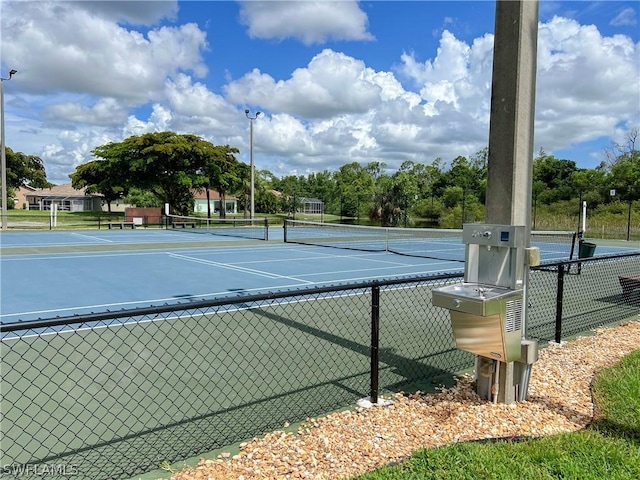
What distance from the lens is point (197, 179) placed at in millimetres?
41531

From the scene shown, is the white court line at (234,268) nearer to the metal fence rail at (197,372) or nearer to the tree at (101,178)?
the metal fence rail at (197,372)

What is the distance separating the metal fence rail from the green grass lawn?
1.16 metres

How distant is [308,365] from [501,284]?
2348mm

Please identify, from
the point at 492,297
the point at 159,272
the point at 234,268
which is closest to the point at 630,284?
the point at 492,297

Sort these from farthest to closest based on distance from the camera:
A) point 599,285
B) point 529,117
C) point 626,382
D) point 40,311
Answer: point 599,285 → point 40,311 → point 626,382 → point 529,117

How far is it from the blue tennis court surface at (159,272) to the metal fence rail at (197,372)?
203 centimetres

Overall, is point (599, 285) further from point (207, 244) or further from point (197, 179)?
point (197, 179)

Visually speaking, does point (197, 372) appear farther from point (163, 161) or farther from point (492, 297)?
point (163, 161)

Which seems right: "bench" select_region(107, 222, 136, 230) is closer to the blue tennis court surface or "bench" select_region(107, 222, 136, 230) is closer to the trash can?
the blue tennis court surface

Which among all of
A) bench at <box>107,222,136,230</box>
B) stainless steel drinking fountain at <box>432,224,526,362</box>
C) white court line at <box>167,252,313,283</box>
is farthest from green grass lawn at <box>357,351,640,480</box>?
bench at <box>107,222,136,230</box>

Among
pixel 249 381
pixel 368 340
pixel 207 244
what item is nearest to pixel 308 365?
pixel 249 381

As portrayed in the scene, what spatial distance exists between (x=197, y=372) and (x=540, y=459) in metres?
3.32

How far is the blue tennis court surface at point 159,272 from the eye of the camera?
8.84 metres

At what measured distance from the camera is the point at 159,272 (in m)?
12.5
